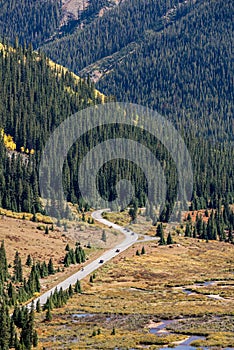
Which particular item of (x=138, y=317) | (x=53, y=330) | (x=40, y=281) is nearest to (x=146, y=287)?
(x=40, y=281)

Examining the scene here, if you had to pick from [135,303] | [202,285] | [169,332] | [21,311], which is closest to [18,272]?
[135,303]

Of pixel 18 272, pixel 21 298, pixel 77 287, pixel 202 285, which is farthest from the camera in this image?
pixel 202 285

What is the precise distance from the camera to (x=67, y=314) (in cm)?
13300

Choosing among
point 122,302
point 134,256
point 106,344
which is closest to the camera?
point 106,344

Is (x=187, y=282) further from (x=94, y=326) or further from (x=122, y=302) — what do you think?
(x=94, y=326)

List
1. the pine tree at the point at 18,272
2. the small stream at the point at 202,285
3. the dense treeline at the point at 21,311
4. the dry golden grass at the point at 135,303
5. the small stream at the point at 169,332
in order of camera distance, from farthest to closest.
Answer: the small stream at the point at 202,285
the pine tree at the point at 18,272
the dry golden grass at the point at 135,303
the small stream at the point at 169,332
the dense treeline at the point at 21,311

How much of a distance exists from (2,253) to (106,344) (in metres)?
52.6

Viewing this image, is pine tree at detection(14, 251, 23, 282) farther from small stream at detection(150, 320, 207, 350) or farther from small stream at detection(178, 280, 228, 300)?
small stream at detection(150, 320, 207, 350)

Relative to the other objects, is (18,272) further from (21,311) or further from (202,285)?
(202,285)

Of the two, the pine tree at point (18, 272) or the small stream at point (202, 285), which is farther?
the small stream at point (202, 285)

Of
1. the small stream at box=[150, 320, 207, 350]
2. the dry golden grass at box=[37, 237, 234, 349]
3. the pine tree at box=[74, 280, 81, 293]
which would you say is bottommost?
the small stream at box=[150, 320, 207, 350]

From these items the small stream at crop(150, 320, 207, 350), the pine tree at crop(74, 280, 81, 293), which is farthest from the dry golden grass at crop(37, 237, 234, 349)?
the pine tree at crop(74, 280, 81, 293)

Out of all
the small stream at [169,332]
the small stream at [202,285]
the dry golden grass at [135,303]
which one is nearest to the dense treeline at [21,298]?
the dry golden grass at [135,303]

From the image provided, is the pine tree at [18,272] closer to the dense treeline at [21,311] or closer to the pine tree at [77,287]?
the dense treeline at [21,311]
